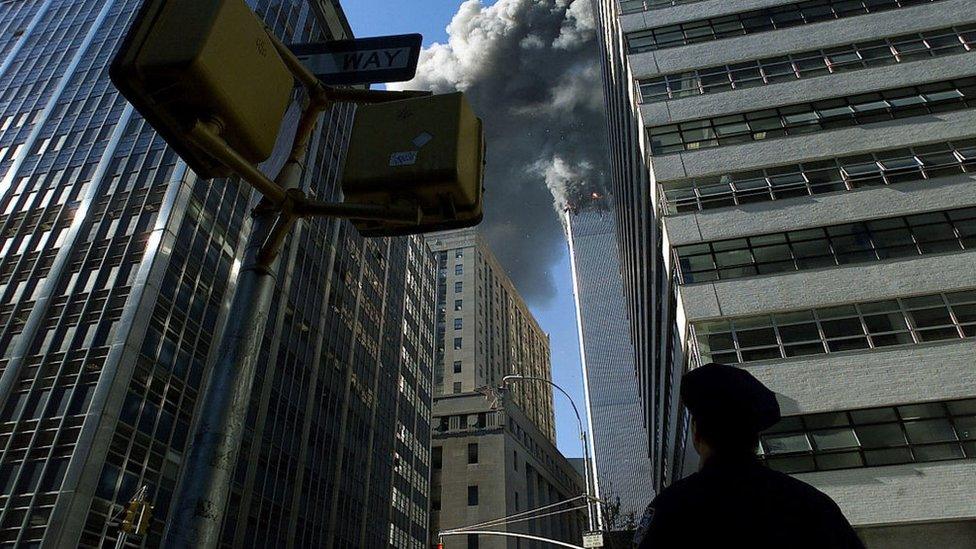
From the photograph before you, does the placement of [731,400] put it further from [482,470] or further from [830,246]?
[482,470]

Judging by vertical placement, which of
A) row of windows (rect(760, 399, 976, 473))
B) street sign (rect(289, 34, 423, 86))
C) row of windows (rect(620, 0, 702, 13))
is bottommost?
street sign (rect(289, 34, 423, 86))

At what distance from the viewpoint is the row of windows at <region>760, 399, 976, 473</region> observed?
18828 mm

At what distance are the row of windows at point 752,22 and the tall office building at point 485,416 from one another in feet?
195

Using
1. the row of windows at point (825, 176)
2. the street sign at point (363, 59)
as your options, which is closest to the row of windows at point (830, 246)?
the row of windows at point (825, 176)

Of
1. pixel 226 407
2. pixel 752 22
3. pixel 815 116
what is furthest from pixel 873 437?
pixel 226 407

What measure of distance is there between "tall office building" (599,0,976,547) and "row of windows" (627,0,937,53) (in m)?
0.09

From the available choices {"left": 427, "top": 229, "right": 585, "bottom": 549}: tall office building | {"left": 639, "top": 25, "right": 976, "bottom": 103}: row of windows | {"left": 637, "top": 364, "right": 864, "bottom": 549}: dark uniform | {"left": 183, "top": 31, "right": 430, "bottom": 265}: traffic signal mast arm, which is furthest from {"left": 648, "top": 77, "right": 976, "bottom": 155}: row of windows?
{"left": 427, "top": 229, "right": 585, "bottom": 549}: tall office building

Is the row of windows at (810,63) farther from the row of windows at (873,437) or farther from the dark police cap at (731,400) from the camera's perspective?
the dark police cap at (731,400)

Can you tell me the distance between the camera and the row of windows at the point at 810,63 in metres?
27.1

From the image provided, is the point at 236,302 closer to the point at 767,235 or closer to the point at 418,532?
the point at 767,235

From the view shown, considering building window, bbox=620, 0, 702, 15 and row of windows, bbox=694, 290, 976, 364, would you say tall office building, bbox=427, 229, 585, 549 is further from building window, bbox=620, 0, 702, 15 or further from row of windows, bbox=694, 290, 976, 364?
building window, bbox=620, 0, 702, 15

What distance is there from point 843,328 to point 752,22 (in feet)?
56.1

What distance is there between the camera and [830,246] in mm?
23203

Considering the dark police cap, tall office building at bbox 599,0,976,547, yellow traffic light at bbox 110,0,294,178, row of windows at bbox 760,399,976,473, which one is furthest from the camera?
tall office building at bbox 599,0,976,547
